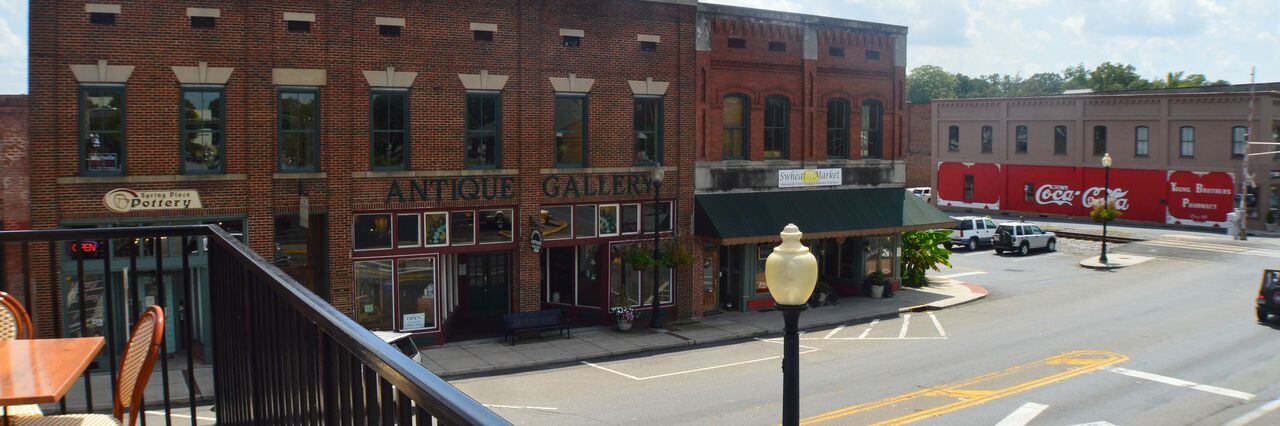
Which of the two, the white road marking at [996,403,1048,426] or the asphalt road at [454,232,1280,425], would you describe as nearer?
the white road marking at [996,403,1048,426]

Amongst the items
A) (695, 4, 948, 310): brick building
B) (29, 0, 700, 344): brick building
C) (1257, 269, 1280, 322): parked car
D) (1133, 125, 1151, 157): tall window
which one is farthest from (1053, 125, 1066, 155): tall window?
(29, 0, 700, 344): brick building

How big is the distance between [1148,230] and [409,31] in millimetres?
47353

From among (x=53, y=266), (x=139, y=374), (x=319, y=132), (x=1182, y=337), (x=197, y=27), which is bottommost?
(x=1182, y=337)

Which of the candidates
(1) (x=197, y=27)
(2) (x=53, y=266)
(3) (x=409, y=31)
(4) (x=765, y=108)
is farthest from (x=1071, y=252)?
(2) (x=53, y=266)

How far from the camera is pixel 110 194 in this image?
22422 mm

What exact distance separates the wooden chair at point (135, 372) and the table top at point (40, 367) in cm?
20

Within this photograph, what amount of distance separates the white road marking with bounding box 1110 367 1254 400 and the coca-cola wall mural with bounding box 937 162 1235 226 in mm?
38108

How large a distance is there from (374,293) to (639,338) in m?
7.10

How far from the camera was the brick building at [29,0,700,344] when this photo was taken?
2231 centimetres

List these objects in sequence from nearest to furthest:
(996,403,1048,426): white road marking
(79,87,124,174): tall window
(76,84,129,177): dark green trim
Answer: (996,403,1048,426): white road marking < (76,84,129,177): dark green trim < (79,87,124,174): tall window

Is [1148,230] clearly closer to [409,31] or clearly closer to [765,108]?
[765,108]

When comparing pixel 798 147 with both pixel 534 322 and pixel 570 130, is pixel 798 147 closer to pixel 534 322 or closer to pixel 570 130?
pixel 570 130

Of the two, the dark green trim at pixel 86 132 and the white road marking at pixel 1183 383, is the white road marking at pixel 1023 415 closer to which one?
the white road marking at pixel 1183 383

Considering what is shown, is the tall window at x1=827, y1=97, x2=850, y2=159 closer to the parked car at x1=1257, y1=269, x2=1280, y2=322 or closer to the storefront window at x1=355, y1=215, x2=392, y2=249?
the parked car at x1=1257, y1=269, x2=1280, y2=322
